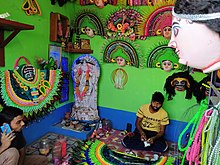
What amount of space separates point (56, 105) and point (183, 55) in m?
2.09

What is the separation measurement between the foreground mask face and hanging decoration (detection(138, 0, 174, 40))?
66.4 inches

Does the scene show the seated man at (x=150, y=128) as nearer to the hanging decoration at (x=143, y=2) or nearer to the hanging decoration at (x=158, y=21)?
the hanging decoration at (x=158, y=21)

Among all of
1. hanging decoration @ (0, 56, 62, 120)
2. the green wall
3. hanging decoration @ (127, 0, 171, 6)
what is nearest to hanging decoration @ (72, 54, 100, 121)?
the green wall

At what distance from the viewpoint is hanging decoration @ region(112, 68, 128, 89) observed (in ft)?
8.04

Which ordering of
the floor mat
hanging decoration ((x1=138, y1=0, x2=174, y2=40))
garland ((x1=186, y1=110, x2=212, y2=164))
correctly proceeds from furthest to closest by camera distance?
hanging decoration ((x1=138, y1=0, x2=174, y2=40))
the floor mat
garland ((x1=186, y1=110, x2=212, y2=164))

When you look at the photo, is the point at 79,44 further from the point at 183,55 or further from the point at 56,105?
the point at 183,55

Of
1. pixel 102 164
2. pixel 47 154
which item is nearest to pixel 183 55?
pixel 102 164

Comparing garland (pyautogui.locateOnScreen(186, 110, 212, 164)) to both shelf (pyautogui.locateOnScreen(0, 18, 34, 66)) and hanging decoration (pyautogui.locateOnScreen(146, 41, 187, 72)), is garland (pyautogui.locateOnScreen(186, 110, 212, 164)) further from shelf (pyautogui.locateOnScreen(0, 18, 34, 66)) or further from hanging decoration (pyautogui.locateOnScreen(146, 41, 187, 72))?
hanging decoration (pyautogui.locateOnScreen(146, 41, 187, 72))

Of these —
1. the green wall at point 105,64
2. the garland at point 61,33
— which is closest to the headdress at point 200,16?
the green wall at point 105,64

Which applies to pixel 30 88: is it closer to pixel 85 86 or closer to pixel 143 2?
pixel 85 86

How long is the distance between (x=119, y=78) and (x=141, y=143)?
30.6 inches

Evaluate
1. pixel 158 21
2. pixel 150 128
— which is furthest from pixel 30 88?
pixel 158 21

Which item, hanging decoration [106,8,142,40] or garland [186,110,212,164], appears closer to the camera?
garland [186,110,212,164]

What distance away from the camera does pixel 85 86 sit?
2.51 metres
